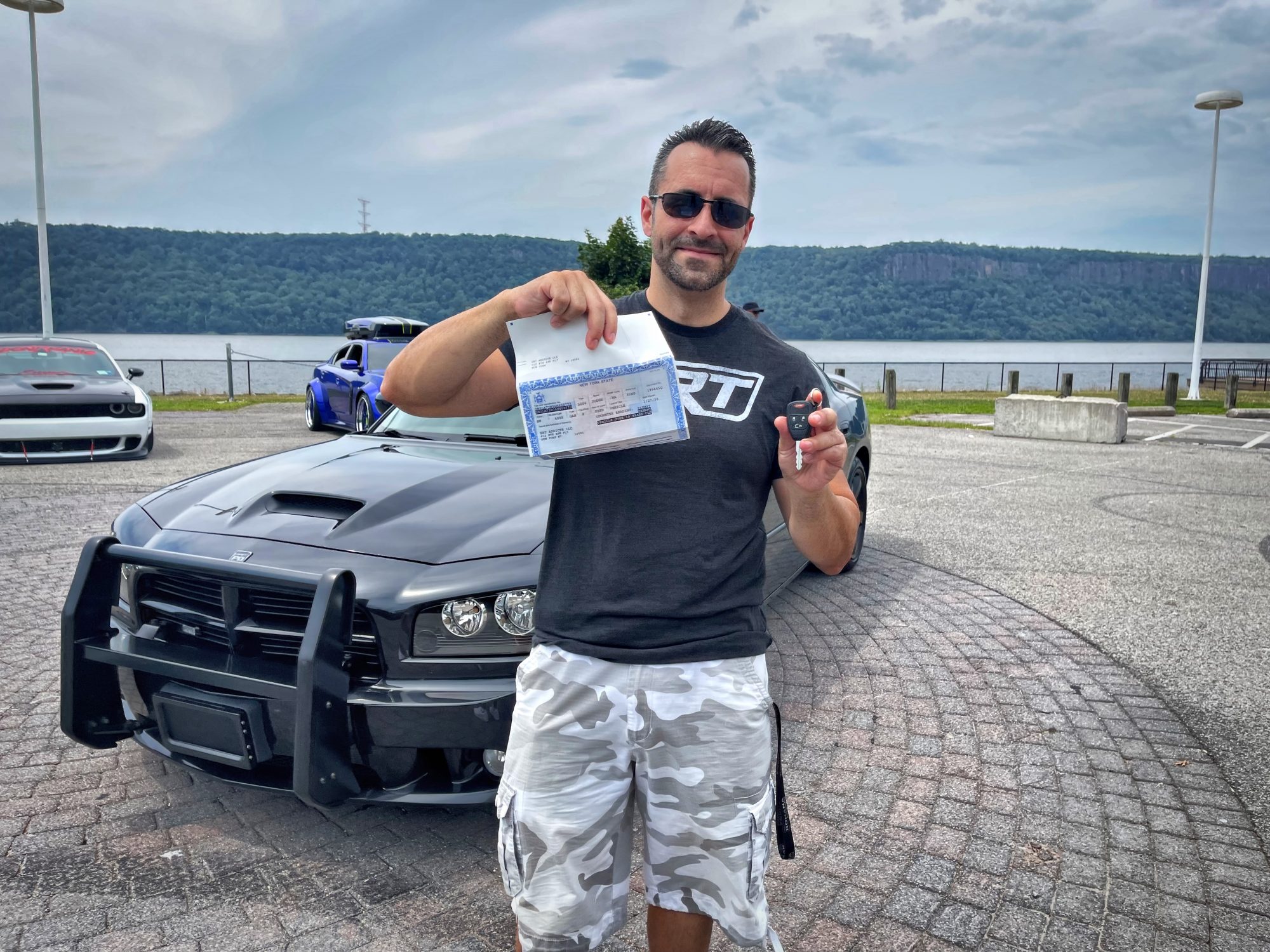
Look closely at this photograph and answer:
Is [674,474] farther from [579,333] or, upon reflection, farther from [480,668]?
[480,668]

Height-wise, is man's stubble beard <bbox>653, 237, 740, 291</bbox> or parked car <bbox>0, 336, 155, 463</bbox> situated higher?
man's stubble beard <bbox>653, 237, 740, 291</bbox>

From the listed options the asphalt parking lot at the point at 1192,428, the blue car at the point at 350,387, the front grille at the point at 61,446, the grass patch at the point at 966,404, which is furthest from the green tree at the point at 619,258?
the front grille at the point at 61,446

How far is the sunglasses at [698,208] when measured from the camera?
1.78m

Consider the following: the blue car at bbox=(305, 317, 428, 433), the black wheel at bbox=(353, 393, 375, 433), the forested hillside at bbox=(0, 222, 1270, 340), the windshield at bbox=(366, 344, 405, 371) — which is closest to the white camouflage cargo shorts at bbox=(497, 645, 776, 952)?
the blue car at bbox=(305, 317, 428, 433)

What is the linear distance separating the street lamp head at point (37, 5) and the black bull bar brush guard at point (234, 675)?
24.6 meters

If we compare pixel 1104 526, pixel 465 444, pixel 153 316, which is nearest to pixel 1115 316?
pixel 153 316

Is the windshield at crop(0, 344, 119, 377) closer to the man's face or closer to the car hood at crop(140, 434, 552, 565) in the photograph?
the car hood at crop(140, 434, 552, 565)

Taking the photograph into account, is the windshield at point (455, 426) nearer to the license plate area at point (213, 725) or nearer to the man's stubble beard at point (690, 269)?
the license plate area at point (213, 725)

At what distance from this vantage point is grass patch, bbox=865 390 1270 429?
785 inches

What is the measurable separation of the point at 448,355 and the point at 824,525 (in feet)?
2.76

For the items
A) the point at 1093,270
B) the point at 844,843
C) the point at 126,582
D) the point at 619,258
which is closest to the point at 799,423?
the point at 844,843

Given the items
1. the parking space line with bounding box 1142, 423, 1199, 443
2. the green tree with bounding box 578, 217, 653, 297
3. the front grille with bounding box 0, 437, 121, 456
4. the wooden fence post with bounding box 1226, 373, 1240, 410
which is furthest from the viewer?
the green tree with bounding box 578, 217, 653, 297

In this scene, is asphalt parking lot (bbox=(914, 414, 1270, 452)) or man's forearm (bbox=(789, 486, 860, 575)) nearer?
man's forearm (bbox=(789, 486, 860, 575))

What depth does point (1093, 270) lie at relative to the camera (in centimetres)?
8769
